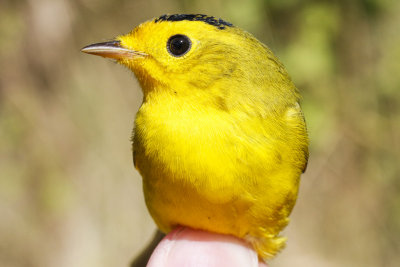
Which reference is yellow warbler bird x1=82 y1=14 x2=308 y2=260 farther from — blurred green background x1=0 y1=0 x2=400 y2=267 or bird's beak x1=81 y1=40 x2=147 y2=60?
blurred green background x1=0 y1=0 x2=400 y2=267

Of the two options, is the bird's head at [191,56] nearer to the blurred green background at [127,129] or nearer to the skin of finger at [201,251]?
the skin of finger at [201,251]

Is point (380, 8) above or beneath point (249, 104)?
above

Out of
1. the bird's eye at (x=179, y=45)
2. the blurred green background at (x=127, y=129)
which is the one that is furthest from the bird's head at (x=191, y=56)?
the blurred green background at (x=127, y=129)

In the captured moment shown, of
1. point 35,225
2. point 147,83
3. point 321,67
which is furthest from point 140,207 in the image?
point 147,83

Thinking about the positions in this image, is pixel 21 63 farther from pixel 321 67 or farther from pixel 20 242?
pixel 321 67

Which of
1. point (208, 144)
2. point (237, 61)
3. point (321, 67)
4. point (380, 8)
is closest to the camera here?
point (208, 144)

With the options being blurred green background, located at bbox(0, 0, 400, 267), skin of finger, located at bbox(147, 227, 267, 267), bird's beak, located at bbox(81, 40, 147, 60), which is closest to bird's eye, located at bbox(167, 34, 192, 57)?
bird's beak, located at bbox(81, 40, 147, 60)
